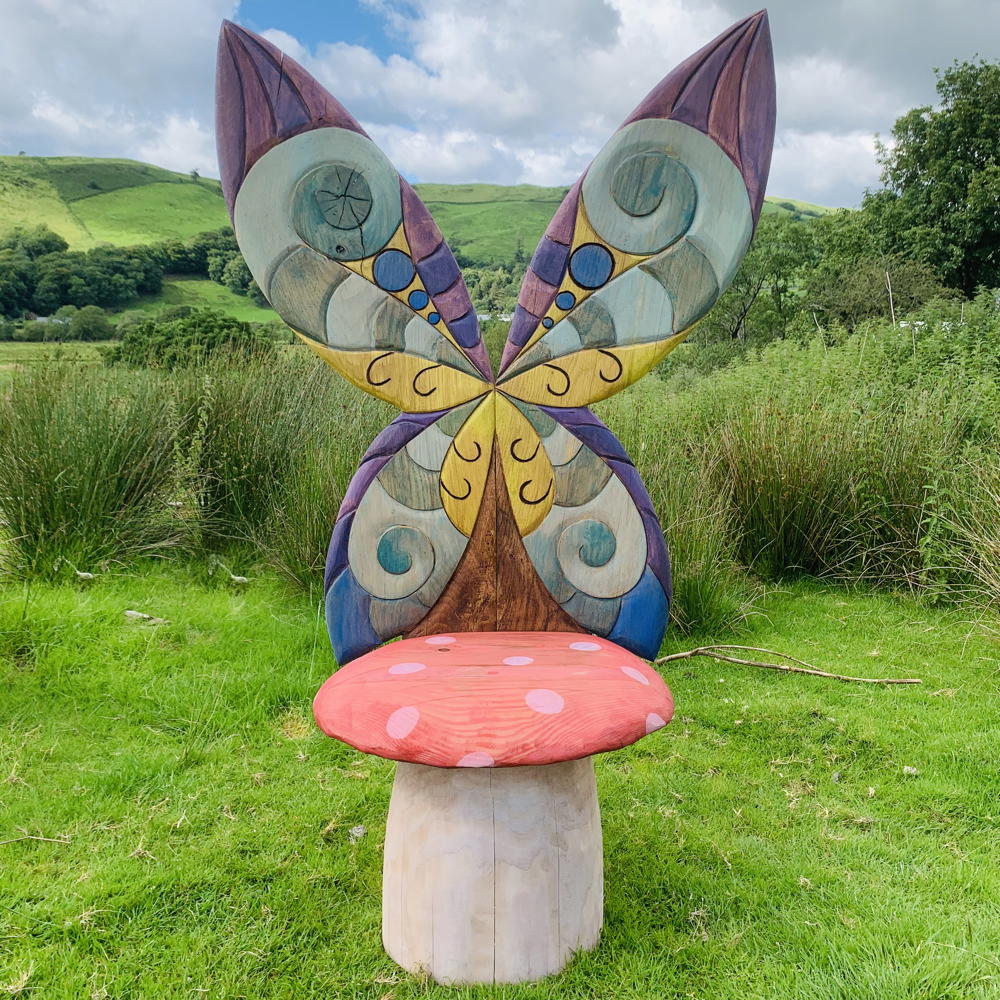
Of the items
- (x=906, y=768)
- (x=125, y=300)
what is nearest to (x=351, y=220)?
(x=906, y=768)

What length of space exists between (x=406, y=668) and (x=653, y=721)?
1.69ft

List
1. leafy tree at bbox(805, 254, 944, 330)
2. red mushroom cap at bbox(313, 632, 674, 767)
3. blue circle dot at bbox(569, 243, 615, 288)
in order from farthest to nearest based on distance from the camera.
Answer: leafy tree at bbox(805, 254, 944, 330) < blue circle dot at bbox(569, 243, 615, 288) < red mushroom cap at bbox(313, 632, 674, 767)

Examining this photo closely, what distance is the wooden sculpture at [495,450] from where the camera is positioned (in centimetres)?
152

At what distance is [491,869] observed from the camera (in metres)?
1.51

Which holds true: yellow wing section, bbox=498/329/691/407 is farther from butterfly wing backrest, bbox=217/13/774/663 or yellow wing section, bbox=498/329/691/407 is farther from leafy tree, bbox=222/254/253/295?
leafy tree, bbox=222/254/253/295

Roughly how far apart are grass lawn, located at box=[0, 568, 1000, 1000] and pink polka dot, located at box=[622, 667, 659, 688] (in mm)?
658

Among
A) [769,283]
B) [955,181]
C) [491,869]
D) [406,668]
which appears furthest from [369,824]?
[769,283]

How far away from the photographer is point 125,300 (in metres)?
36.8

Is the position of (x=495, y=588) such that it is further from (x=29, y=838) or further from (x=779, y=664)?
(x=779, y=664)

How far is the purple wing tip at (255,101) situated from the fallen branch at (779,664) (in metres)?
2.46

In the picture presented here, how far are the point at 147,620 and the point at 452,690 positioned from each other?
253 centimetres

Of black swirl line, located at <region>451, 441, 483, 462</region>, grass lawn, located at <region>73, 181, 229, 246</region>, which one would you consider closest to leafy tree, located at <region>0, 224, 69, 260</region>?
grass lawn, located at <region>73, 181, 229, 246</region>

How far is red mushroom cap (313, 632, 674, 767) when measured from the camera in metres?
1.30

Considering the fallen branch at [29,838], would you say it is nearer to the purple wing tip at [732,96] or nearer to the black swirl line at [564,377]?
the black swirl line at [564,377]
